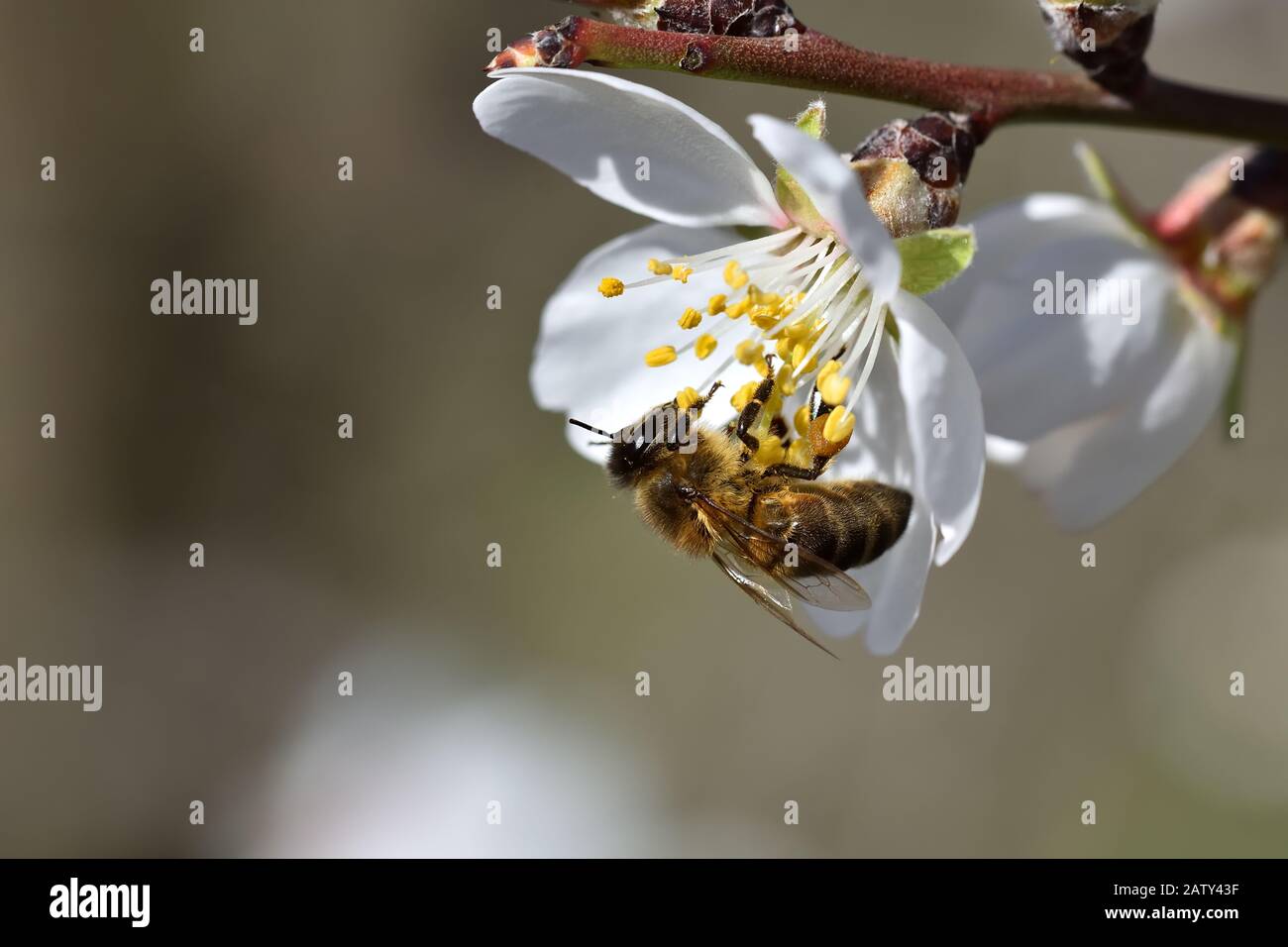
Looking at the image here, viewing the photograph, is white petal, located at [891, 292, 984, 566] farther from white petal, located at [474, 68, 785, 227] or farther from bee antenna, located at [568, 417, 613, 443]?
bee antenna, located at [568, 417, 613, 443]

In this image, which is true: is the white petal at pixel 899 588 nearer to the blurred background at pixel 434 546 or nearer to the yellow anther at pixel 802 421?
the yellow anther at pixel 802 421

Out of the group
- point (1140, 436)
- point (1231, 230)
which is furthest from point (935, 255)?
point (1231, 230)

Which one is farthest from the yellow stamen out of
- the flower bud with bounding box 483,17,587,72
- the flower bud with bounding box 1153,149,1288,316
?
the flower bud with bounding box 1153,149,1288,316

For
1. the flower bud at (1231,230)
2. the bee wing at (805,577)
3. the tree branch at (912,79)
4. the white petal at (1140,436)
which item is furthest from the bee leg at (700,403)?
the flower bud at (1231,230)
